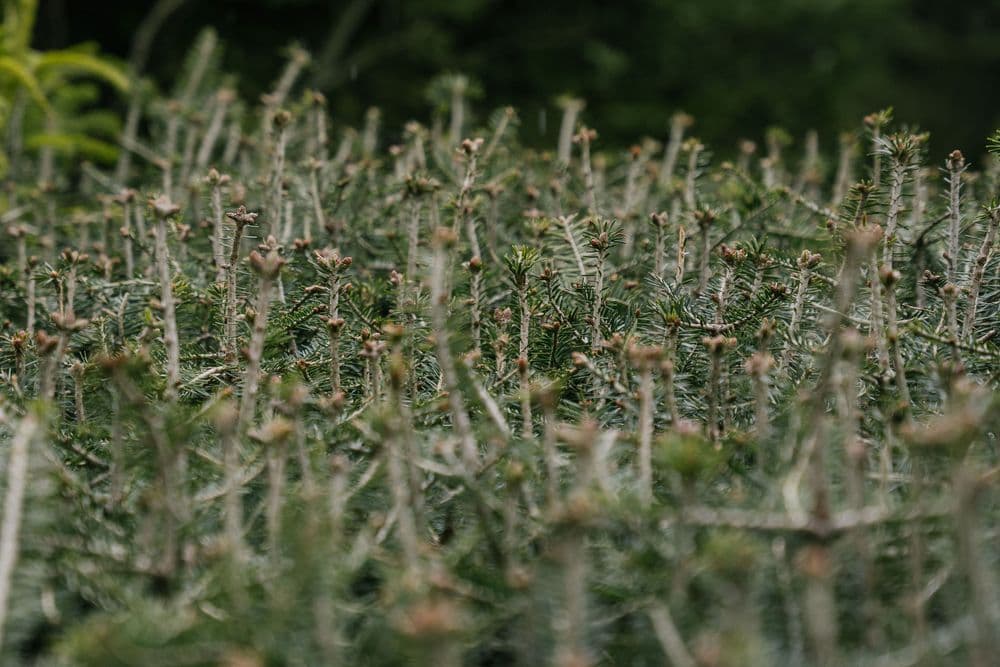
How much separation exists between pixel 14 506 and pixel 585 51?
6225mm

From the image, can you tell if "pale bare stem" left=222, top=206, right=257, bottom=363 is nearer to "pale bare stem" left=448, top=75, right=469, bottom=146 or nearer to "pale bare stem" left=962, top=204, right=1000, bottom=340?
"pale bare stem" left=962, top=204, right=1000, bottom=340

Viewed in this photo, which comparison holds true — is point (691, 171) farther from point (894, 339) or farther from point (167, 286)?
point (167, 286)

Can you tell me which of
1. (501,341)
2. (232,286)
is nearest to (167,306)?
(232,286)

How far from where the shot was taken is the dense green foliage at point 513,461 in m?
0.75

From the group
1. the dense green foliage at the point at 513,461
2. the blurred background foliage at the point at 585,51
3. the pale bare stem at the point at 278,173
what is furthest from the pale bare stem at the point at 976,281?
the blurred background foliage at the point at 585,51

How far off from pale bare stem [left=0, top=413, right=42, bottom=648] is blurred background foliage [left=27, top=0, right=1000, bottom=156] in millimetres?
5082

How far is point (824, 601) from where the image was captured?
0.66 metres

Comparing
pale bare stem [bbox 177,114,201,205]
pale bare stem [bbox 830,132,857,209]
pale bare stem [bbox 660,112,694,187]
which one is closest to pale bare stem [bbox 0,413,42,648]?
pale bare stem [bbox 177,114,201,205]

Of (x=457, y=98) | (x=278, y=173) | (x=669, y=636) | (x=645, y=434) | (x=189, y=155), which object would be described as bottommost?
(x=669, y=636)

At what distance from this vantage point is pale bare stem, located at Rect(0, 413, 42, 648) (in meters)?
0.77

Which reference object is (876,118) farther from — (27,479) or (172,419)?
(27,479)

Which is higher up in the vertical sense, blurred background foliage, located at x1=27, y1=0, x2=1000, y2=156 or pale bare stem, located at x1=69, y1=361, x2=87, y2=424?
blurred background foliage, located at x1=27, y1=0, x2=1000, y2=156

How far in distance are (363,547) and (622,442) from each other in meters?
0.35

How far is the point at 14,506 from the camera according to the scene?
81cm
